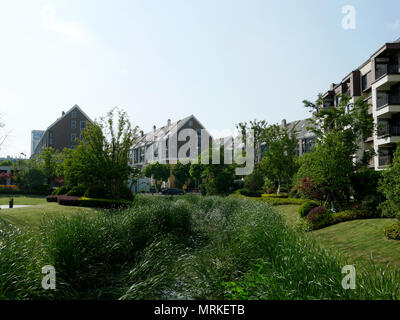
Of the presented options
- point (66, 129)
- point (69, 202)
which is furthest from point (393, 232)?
point (66, 129)

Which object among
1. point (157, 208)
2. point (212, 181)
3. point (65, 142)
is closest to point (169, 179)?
point (65, 142)

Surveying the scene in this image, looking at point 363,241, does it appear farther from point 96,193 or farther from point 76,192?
point 76,192

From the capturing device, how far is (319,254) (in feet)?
16.7

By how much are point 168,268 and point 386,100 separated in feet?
89.2

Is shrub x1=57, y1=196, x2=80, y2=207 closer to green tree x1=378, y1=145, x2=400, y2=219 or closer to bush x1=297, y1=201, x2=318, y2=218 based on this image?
bush x1=297, y1=201, x2=318, y2=218

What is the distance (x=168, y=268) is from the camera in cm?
631

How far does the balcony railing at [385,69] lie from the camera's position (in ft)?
85.3

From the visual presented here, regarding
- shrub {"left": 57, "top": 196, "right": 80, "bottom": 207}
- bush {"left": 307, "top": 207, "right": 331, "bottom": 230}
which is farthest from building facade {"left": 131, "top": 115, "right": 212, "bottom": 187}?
bush {"left": 307, "top": 207, "right": 331, "bottom": 230}

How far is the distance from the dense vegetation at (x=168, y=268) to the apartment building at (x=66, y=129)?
5144 cm

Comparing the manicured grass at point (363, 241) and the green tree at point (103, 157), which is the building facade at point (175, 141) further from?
the manicured grass at point (363, 241)

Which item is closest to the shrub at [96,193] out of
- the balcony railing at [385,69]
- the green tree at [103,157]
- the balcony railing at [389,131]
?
the green tree at [103,157]

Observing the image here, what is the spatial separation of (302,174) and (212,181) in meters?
12.3

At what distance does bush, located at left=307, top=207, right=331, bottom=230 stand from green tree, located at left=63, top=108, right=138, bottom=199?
12175 mm

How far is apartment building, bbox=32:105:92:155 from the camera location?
54594mm
